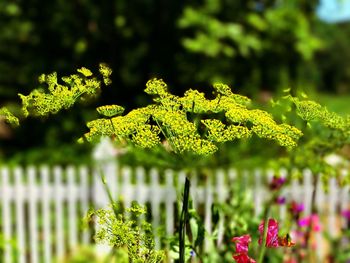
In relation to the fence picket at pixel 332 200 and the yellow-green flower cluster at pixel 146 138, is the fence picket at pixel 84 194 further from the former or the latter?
the yellow-green flower cluster at pixel 146 138

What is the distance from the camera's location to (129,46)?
9.85 meters

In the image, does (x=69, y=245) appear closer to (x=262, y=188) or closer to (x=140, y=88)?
(x=262, y=188)

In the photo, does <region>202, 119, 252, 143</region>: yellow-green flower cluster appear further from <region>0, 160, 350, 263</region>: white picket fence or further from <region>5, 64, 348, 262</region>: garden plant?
<region>0, 160, 350, 263</region>: white picket fence

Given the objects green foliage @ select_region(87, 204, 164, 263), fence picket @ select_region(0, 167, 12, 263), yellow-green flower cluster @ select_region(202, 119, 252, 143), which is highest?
fence picket @ select_region(0, 167, 12, 263)

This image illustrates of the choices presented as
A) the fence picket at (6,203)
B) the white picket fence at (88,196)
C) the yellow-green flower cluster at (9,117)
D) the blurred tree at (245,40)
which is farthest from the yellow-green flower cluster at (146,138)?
the blurred tree at (245,40)

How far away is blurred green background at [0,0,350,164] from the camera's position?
30.9 ft

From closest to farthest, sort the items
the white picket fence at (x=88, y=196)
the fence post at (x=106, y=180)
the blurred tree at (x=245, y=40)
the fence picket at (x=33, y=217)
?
the white picket fence at (x=88, y=196) < the fence post at (x=106, y=180) < the fence picket at (x=33, y=217) < the blurred tree at (x=245, y=40)

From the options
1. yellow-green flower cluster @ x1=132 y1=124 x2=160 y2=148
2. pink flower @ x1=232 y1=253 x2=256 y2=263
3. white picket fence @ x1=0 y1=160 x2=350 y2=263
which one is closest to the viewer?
yellow-green flower cluster @ x1=132 y1=124 x2=160 y2=148

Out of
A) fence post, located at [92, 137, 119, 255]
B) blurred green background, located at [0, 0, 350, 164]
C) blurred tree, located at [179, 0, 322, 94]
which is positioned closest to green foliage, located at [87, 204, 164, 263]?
fence post, located at [92, 137, 119, 255]

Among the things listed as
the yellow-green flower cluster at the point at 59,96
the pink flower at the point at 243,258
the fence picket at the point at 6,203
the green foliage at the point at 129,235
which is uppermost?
the fence picket at the point at 6,203

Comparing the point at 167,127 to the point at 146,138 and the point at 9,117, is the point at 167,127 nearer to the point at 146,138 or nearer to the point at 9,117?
the point at 146,138

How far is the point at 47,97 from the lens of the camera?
1397 mm

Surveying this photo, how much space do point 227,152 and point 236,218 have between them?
545 cm

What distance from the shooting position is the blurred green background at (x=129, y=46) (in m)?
9.43
